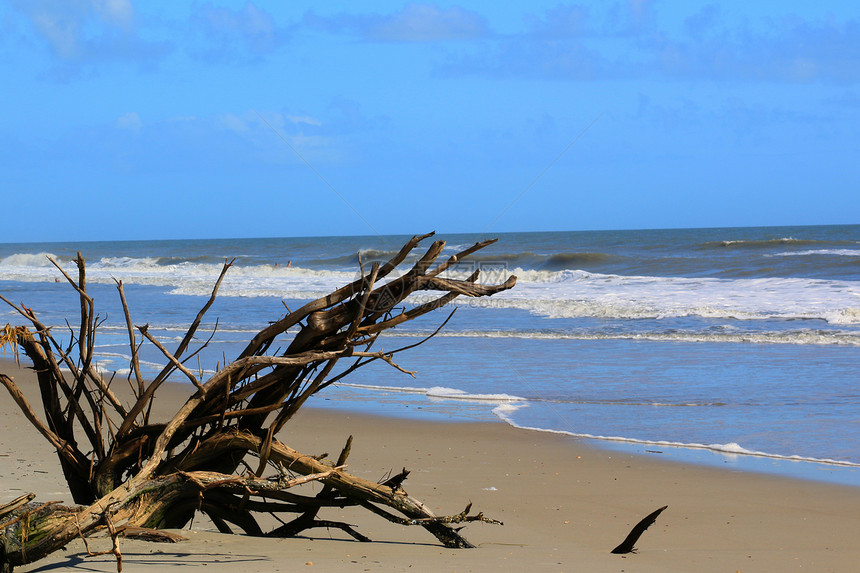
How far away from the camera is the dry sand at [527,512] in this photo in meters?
3.15

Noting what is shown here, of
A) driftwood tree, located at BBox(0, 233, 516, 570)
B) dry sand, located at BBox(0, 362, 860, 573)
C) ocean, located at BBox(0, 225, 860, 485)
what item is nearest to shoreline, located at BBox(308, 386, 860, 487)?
ocean, located at BBox(0, 225, 860, 485)

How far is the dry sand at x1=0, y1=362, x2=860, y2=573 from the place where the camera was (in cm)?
315

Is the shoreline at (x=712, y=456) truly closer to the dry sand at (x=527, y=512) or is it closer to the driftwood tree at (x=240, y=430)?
the dry sand at (x=527, y=512)

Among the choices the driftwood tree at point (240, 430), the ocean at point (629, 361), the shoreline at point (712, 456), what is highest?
the driftwood tree at point (240, 430)

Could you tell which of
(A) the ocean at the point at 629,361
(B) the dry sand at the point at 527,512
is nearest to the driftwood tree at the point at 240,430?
(B) the dry sand at the point at 527,512

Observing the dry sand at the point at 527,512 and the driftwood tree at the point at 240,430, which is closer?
the dry sand at the point at 527,512

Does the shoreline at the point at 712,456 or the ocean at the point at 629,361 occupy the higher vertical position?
the ocean at the point at 629,361

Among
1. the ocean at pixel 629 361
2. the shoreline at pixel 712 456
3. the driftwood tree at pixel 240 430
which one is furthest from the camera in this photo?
the ocean at pixel 629 361

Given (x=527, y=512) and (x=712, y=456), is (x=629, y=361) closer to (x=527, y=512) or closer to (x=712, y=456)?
(x=712, y=456)

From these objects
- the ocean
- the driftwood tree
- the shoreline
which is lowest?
the shoreline

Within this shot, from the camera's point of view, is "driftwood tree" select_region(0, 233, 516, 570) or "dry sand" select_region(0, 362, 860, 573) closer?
"dry sand" select_region(0, 362, 860, 573)

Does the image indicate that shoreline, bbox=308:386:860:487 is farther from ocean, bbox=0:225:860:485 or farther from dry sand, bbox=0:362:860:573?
dry sand, bbox=0:362:860:573

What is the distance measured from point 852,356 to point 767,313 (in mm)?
4778

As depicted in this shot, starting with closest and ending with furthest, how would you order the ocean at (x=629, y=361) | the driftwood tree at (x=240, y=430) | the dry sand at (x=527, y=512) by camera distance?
the dry sand at (x=527, y=512) < the driftwood tree at (x=240, y=430) < the ocean at (x=629, y=361)
